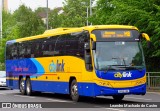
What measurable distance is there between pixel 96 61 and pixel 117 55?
2.87 ft

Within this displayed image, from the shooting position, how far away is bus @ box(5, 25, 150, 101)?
64.5ft

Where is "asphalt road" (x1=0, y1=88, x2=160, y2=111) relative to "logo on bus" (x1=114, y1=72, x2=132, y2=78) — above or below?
below

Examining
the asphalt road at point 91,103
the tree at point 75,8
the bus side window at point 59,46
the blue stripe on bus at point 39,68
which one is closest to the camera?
the asphalt road at point 91,103

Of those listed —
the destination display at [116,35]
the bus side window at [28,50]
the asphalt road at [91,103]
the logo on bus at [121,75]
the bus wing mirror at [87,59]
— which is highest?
the destination display at [116,35]

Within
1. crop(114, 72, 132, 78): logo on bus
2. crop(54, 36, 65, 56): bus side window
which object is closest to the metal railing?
crop(54, 36, 65, 56): bus side window

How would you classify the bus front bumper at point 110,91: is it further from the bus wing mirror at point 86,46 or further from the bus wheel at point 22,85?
the bus wheel at point 22,85

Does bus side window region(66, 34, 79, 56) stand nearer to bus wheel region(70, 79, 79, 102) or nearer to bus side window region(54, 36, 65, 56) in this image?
bus side window region(54, 36, 65, 56)

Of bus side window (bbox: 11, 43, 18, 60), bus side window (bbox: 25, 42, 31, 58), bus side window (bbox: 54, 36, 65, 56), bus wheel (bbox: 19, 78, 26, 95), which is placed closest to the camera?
bus side window (bbox: 54, 36, 65, 56)

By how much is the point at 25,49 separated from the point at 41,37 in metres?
2.53

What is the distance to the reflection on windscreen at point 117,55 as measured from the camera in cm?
1980

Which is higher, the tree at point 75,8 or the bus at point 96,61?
the tree at point 75,8

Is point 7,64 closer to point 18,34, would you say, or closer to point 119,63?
point 119,63

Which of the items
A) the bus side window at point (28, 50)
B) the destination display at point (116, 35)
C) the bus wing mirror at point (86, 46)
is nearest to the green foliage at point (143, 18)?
the bus side window at point (28, 50)

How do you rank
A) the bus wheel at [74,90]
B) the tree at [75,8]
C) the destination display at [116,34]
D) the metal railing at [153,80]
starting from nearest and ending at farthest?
the destination display at [116,34] → the bus wheel at [74,90] → the metal railing at [153,80] → the tree at [75,8]
